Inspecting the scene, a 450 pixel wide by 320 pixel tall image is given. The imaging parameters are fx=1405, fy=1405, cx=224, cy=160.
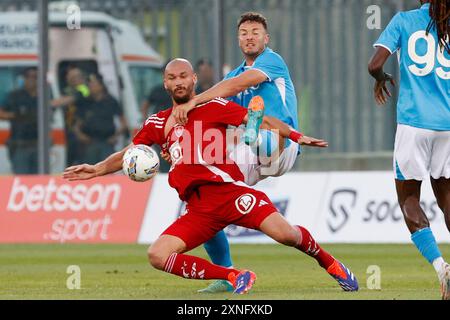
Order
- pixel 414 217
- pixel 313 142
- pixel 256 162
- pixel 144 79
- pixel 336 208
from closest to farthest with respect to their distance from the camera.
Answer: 1. pixel 313 142
2. pixel 414 217
3. pixel 256 162
4. pixel 336 208
5. pixel 144 79

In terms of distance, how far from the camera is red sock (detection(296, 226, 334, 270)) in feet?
34.4

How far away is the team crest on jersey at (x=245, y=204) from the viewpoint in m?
10.4

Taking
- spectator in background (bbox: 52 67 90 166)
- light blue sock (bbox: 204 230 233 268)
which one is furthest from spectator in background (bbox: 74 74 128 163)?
light blue sock (bbox: 204 230 233 268)

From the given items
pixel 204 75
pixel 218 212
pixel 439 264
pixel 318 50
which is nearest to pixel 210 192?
pixel 218 212

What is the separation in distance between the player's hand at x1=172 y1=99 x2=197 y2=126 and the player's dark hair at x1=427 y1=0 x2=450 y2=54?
1824 mm

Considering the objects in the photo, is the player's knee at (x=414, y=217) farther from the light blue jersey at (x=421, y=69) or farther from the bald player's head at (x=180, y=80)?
the bald player's head at (x=180, y=80)

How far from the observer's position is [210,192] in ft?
34.4

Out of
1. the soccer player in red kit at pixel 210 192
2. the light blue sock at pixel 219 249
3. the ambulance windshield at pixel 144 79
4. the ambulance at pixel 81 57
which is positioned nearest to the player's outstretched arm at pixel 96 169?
the soccer player in red kit at pixel 210 192

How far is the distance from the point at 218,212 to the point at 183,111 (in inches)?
31.2

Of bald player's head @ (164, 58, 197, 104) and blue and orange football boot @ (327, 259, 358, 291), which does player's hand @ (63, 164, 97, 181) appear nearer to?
bald player's head @ (164, 58, 197, 104)

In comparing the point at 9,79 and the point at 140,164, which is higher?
the point at 140,164

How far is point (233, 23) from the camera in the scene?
22.6m

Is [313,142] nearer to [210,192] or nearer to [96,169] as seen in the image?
[210,192]
